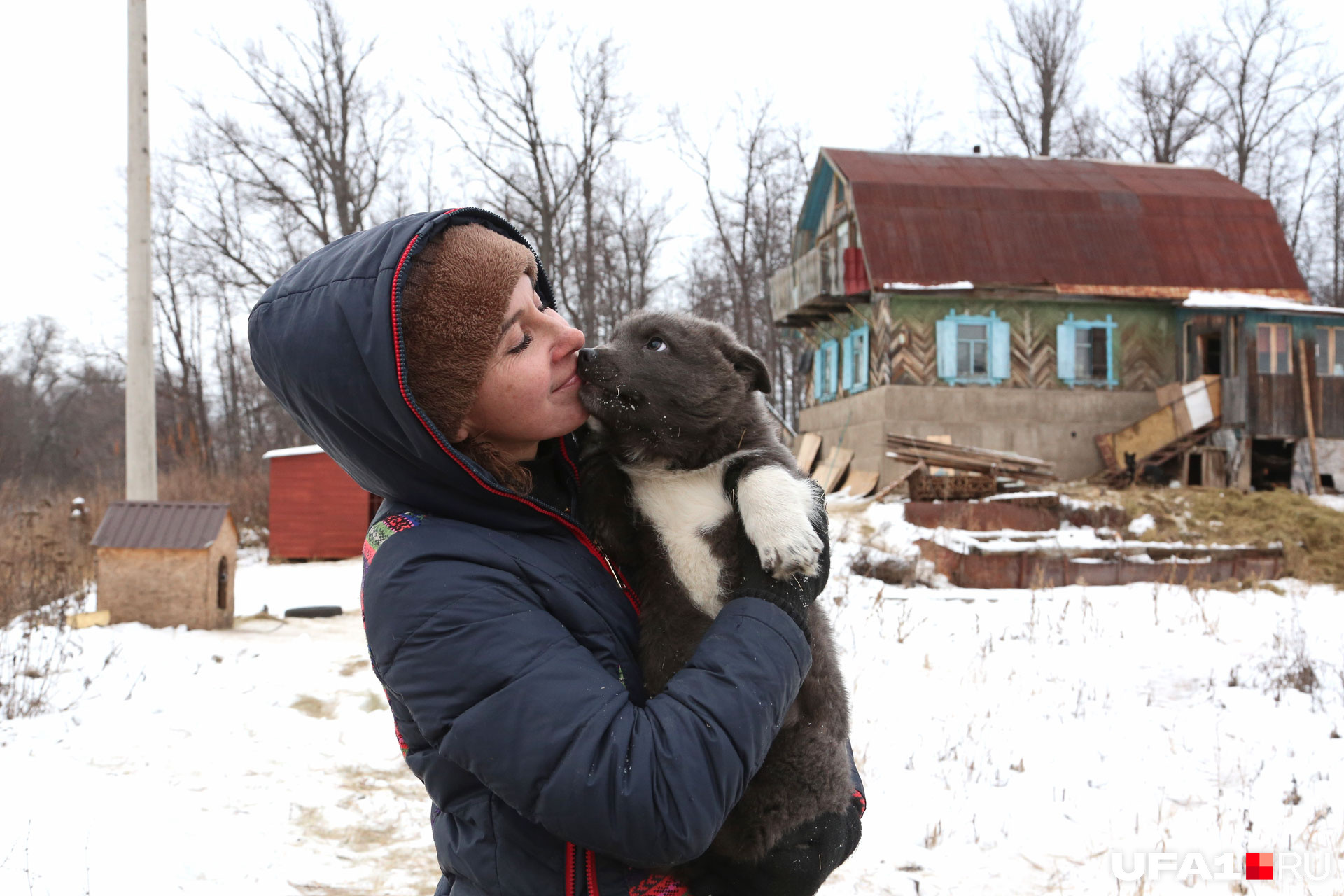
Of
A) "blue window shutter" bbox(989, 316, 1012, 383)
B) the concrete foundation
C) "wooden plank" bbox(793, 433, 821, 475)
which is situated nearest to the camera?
the concrete foundation

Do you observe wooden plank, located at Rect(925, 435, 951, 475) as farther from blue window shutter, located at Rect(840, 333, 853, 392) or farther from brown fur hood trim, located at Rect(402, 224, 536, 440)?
brown fur hood trim, located at Rect(402, 224, 536, 440)

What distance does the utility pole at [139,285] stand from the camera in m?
10.0

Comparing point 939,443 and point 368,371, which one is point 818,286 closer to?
point 939,443

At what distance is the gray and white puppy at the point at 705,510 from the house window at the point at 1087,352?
67.7 ft

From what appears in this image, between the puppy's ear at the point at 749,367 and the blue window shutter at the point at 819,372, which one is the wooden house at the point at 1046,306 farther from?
the puppy's ear at the point at 749,367

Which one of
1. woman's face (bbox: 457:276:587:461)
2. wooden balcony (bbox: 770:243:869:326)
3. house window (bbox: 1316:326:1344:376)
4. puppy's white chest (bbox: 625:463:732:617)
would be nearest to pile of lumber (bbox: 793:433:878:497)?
wooden balcony (bbox: 770:243:869:326)

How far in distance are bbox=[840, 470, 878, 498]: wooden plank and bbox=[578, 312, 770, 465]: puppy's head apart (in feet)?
56.1

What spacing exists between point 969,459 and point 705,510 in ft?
53.0

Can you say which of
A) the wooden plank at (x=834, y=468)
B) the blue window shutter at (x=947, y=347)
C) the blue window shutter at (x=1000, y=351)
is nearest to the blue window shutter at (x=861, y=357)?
the wooden plank at (x=834, y=468)

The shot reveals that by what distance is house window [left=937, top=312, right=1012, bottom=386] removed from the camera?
2102cm

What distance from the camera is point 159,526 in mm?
8211

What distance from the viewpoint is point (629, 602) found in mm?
1990

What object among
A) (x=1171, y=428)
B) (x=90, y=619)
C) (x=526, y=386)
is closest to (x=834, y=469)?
(x=1171, y=428)

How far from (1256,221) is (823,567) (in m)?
25.6
